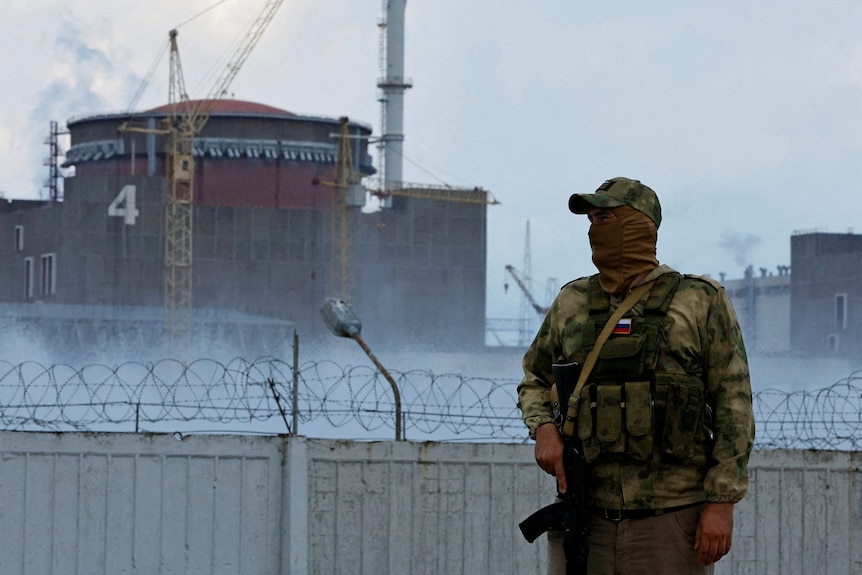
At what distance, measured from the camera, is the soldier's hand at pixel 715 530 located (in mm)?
4051

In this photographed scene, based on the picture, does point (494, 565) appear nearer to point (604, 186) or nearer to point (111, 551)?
point (111, 551)

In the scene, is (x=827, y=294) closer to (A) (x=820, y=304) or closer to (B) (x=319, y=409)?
(A) (x=820, y=304)

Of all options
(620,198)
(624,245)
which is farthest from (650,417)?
(620,198)

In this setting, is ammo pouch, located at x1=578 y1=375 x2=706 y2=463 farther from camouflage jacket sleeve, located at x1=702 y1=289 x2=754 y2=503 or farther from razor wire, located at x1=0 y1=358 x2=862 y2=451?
razor wire, located at x1=0 y1=358 x2=862 y2=451

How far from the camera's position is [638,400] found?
13.5 ft

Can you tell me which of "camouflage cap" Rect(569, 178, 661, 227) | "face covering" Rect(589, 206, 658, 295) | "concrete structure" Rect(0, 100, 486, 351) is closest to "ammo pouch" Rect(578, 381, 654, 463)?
"face covering" Rect(589, 206, 658, 295)

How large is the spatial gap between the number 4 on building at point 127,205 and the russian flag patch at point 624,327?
213 ft

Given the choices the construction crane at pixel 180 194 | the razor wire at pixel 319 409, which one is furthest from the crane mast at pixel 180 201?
the razor wire at pixel 319 409

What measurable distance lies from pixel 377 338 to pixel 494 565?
2491 inches

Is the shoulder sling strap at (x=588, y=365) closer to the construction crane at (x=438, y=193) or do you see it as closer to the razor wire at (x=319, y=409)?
the razor wire at (x=319, y=409)

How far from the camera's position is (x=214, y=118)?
246 feet

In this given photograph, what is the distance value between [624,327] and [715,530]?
677 millimetres

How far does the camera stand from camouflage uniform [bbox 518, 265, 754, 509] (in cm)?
413

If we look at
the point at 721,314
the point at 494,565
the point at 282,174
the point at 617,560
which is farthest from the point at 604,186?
the point at 282,174
